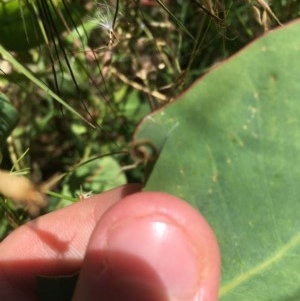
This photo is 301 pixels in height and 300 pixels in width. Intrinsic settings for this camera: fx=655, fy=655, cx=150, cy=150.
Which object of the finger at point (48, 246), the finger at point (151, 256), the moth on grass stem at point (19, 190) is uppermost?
the moth on grass stem at point (19, 190)

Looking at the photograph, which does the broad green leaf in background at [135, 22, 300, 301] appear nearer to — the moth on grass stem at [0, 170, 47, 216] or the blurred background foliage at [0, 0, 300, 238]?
the moth on grass stem at [0, 170, 47, 216]

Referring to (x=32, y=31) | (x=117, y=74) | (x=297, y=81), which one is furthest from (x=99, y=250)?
(x=117, y=74)

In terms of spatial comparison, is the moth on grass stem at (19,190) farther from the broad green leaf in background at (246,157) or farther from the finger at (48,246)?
the finger at (48,246)

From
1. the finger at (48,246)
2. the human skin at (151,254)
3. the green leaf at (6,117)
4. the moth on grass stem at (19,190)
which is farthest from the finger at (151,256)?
the green leaf at (6,117)

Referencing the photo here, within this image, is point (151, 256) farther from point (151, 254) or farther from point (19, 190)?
point (19, 190)

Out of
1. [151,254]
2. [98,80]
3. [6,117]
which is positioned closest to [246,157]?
[151,254]
